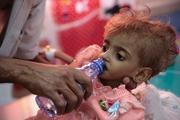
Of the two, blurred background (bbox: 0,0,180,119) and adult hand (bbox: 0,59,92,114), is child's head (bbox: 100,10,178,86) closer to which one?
adult hand (bbox: 0,59,92,114)

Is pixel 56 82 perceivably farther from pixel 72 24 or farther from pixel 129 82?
pixel 72 24

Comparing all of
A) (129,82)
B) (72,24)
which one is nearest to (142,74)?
(129,82)

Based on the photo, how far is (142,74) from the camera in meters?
0.92

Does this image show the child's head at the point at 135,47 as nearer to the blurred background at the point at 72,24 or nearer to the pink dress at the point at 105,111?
the pink dress at the point at 105,111

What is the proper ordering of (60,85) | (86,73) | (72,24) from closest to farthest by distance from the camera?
(60,85) → (86,73) → (72,24)

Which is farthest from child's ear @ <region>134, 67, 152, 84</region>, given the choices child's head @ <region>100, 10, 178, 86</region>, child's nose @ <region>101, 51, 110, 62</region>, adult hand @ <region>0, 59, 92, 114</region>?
adult hand @ <region>0, 59, 92, 114</region>

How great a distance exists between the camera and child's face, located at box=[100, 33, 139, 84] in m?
0.85

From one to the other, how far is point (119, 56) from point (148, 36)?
8cm

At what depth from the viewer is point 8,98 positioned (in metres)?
1.91

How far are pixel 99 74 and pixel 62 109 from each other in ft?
0.71

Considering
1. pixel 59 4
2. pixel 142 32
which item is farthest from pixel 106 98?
pixel 59 4

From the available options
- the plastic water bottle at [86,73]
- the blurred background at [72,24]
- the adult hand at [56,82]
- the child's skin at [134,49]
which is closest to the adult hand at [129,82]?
the child's skin at [134,49]

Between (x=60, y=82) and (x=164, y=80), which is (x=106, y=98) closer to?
(x=60, y=82)

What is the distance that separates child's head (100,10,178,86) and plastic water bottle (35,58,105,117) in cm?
3
